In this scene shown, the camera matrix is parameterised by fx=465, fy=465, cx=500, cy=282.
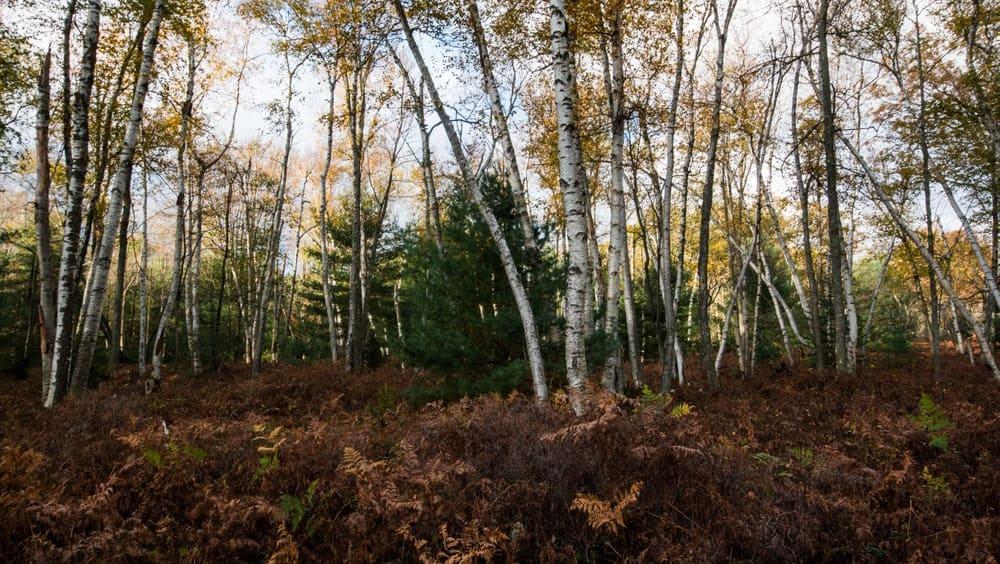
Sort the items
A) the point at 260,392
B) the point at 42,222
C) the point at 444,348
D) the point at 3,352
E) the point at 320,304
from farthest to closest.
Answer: the point at 320,304 → the point at 3,352 → the point at 260,392 → the point at 42,222 → the point at 444,348

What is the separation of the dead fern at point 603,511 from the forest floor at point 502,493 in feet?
0.05

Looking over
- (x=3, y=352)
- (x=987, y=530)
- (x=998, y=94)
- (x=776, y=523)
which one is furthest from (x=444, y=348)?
(x=3, y=352)

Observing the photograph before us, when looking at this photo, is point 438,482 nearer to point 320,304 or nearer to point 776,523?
point 776,523

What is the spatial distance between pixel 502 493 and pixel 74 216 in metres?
8.10

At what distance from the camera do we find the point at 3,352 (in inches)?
623

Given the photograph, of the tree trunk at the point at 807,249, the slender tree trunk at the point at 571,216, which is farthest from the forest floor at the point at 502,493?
the tree trunk at the point at 807,249

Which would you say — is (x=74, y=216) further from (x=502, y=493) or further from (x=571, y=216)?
(x=502, y=493)

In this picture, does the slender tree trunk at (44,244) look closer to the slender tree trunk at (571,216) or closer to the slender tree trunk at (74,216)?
the slender tree trunk at (74,216)

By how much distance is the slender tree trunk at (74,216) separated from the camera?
7.08 m

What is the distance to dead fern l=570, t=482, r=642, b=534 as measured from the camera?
3115 mm

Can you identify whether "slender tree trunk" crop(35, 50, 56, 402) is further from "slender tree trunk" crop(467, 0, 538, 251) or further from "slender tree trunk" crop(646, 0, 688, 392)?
"slender tree trunk" crop(646, 0, 688, 392)

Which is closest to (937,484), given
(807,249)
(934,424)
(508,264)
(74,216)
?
(934,424)

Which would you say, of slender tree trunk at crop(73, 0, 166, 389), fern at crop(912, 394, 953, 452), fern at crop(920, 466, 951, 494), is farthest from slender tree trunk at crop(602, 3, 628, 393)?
slender tree trunk at crop(73, 0, 166, 389)

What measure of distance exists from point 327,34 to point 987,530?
44.1 feet
